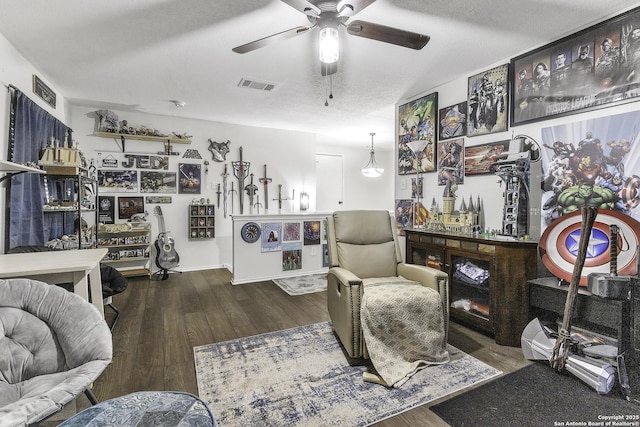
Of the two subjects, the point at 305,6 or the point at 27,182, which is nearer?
the point at 305,6

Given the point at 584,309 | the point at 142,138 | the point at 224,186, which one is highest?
the point at 142,138

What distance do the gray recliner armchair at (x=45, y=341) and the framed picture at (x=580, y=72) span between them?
3.52 m

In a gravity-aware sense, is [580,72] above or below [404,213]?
above

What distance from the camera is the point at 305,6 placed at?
1808 millimetres

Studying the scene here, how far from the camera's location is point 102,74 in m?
3.44

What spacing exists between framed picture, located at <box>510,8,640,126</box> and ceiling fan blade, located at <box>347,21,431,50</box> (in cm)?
140

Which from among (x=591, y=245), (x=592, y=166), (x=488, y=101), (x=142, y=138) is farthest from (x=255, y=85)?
(x=591, y=245)

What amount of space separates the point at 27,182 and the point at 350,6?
10.7ft

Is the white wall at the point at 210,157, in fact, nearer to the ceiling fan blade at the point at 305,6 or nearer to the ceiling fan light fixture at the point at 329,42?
the ceiling fan light fixture at the point at 329,42

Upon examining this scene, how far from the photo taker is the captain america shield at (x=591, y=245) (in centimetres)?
208

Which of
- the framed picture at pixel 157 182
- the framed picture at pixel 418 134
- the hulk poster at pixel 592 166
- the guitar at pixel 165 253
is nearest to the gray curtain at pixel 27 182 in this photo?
the guitar at pixel 165 253

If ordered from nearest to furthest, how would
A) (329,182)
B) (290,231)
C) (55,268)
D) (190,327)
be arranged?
(55,268)
(190,327)
(290,231)
(329,182)

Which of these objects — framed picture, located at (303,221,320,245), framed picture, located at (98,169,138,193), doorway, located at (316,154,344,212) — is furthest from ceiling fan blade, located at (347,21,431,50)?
doorway, located at (316,154,344,212)

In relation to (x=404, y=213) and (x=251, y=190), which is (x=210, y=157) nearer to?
(x=251, y=190)
